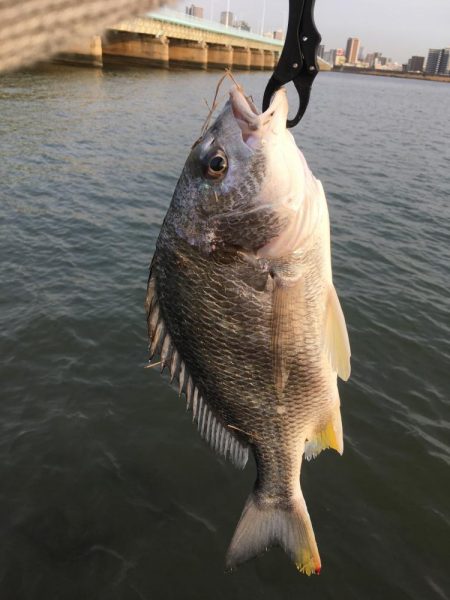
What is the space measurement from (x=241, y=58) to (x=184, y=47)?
18.3 metres

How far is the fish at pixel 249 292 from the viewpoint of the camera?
7.06 feet

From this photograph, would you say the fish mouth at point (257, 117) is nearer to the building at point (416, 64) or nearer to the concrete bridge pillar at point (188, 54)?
the concrete bridge pillar at point (188, 54)

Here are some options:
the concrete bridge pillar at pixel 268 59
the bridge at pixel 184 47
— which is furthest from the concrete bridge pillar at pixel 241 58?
the concrete bridge pillar at pixel 268 59

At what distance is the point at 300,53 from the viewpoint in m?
1.99

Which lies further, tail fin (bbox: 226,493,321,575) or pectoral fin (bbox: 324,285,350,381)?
tail fin (bbox: 226,493,321,575)

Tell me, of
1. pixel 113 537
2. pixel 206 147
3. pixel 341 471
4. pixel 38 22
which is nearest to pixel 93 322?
pixel 113 537

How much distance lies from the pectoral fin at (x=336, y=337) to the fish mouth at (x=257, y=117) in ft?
2.82

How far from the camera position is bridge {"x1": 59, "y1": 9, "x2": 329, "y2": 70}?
144ft

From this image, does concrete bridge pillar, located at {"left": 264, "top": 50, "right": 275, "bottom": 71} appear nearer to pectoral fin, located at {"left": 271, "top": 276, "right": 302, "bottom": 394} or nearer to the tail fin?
pectoral fin, located at {"left": 271, "top": 276, "right": 302, "bottom": 394}

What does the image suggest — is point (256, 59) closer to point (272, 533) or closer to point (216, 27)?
point (216, 27)

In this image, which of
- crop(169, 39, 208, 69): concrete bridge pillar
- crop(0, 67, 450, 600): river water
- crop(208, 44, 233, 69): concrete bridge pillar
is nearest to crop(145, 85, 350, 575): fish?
crop(0, 67, 450, 600): river water

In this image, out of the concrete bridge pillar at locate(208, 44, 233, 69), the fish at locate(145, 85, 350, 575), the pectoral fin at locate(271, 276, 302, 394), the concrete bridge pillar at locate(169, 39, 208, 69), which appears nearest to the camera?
the fish at locate(145, 85, 350, 575)

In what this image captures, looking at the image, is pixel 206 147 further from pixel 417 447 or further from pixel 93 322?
pixel 93 322

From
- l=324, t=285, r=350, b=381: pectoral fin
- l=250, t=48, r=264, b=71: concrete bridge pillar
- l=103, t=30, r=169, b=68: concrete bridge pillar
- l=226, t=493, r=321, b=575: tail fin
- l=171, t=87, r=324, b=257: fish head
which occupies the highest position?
l=250, t=48, r=264, b=71: concrete bridge pillar
